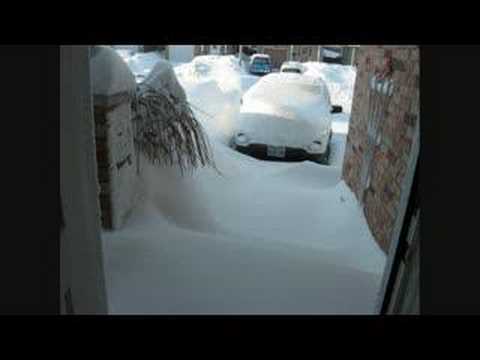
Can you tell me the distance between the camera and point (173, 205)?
4.38 m

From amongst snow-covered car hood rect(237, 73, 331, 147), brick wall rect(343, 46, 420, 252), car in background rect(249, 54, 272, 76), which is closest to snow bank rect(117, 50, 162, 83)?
car in background rect(249, 54, 272, 76)

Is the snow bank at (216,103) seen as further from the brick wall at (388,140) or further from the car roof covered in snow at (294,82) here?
the brick wall at (388,140)

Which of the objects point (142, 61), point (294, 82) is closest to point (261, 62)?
point (142, 61)

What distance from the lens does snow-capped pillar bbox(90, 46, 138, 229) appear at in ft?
10.9

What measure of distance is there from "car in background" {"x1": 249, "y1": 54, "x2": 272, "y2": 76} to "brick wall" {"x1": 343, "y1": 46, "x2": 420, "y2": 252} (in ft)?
59.8

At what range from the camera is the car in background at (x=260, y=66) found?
75.9ft

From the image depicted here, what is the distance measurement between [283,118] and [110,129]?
14.8 feet

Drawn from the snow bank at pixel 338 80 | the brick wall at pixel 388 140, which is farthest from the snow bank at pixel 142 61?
the brick wall at pixel 388 140

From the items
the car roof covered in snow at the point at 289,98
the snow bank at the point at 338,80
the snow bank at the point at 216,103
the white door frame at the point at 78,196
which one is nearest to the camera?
the white door frame at the point at 78,196

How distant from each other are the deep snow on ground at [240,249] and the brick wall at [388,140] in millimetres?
272

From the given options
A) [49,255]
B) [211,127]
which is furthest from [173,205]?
[211,127]

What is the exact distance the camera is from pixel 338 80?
21.1m
